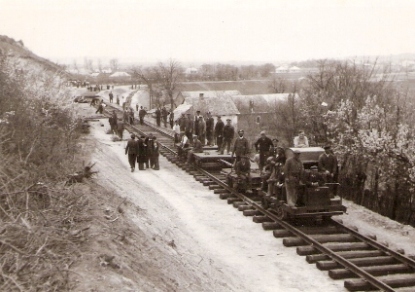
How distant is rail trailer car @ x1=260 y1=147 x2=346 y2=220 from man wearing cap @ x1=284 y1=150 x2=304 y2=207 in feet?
0.52

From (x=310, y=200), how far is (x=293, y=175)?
0.84 metres

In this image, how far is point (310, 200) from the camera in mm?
12820

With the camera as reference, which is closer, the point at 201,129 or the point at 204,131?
the point at 201,129

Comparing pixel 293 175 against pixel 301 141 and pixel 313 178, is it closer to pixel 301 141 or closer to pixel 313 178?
pixel 313 178

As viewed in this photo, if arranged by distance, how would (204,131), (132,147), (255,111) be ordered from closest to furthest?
(132,147), (204,131), (255,111)

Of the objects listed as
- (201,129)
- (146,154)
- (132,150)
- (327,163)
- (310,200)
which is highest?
(327,163)

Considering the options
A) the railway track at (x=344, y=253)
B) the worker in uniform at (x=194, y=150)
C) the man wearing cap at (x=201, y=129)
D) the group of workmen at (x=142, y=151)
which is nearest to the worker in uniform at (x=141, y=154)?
the group of workmen at (x=142, y=151)

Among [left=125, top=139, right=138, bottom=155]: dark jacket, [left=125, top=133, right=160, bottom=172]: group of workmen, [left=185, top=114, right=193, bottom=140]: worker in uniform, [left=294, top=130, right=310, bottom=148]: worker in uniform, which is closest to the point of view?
[left=294, top=130, right=310, bottom=148]: worker in uniform

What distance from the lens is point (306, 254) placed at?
1156cm

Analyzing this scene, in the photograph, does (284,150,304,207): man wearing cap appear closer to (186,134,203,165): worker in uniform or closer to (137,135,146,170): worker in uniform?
(186,134,203,165): worker in uniform

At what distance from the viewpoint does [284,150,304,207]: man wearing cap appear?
12.5m

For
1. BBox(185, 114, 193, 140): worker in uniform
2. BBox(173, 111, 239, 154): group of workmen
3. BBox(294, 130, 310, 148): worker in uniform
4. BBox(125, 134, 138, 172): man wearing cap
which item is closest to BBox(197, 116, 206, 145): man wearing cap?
BBox(173, 111, 239, 154): group of workmen

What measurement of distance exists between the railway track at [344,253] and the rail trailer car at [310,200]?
1.06 ft

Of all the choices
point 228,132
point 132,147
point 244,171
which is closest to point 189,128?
point 228,132
